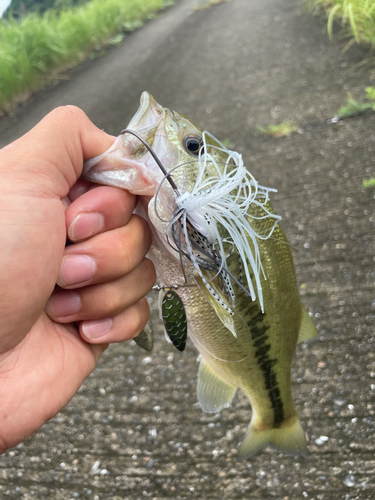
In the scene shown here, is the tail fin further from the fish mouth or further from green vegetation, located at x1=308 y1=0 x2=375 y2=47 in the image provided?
green vegetation, located at x1=308 y1=0 x2=375 y2=47

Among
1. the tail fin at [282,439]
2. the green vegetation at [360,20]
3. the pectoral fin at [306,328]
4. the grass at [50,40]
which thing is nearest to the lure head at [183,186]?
the pectoral fin at [306,328]

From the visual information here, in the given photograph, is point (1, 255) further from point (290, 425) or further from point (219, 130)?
point (219, 130)

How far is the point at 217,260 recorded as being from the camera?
A: 2.92 feet

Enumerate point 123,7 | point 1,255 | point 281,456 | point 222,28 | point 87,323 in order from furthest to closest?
point 123,7
point 222,28
point 281,456
point 87,323
point 1,255

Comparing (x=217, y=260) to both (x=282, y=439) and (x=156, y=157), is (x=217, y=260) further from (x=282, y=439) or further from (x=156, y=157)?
(x=282, y=439)

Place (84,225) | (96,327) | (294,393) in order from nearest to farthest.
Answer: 1. (84,225)
2. (96,327)
3. (294,393)

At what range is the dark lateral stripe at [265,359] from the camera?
3.71 ft

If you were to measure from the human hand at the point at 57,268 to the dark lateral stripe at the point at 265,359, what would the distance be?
0.34 meters

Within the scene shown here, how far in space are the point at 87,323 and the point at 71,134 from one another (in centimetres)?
50

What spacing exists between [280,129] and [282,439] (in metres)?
2.71

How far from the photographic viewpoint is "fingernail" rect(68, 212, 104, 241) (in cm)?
90

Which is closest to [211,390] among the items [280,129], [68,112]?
[68,112]

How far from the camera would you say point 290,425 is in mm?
1354

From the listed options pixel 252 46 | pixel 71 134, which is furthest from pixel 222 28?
pixel 71 134
